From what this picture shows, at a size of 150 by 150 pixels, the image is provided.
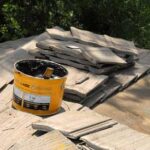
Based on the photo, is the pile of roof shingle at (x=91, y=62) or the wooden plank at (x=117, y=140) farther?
the pile of roof shingle at (x=91, y=62)

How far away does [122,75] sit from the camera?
4609 mm

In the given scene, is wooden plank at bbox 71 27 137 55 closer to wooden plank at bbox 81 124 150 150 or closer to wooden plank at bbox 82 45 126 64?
wooden plank at bbox 82 45 126 64

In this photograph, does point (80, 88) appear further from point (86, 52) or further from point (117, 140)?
point (117, 140)

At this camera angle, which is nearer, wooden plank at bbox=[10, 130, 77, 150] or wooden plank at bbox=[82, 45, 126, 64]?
wooden plank at bbox=[10, 130, 77, 150]

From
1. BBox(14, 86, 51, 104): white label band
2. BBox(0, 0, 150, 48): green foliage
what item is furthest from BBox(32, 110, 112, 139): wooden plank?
BBox(0, 0, 150, 48): green foliage

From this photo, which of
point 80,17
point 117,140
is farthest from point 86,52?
point 80,17

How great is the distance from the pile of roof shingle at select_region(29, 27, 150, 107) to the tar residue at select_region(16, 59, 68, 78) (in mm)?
244

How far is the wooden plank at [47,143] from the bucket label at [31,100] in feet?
1.69

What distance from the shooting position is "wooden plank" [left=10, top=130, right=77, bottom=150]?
2.80 meters

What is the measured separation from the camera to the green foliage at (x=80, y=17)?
24.9 feet

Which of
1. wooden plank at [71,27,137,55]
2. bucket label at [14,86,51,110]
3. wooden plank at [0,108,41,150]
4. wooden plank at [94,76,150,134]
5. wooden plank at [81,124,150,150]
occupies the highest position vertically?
wooden plank at [71,27,137,55]

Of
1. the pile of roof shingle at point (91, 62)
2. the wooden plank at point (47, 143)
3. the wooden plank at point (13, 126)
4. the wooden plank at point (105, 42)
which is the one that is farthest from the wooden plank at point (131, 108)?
the wooden plank at point (47, 143)

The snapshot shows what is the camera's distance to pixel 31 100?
338 cm

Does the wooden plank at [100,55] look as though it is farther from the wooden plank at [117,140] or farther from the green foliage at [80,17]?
the green foliage at [80,17]
